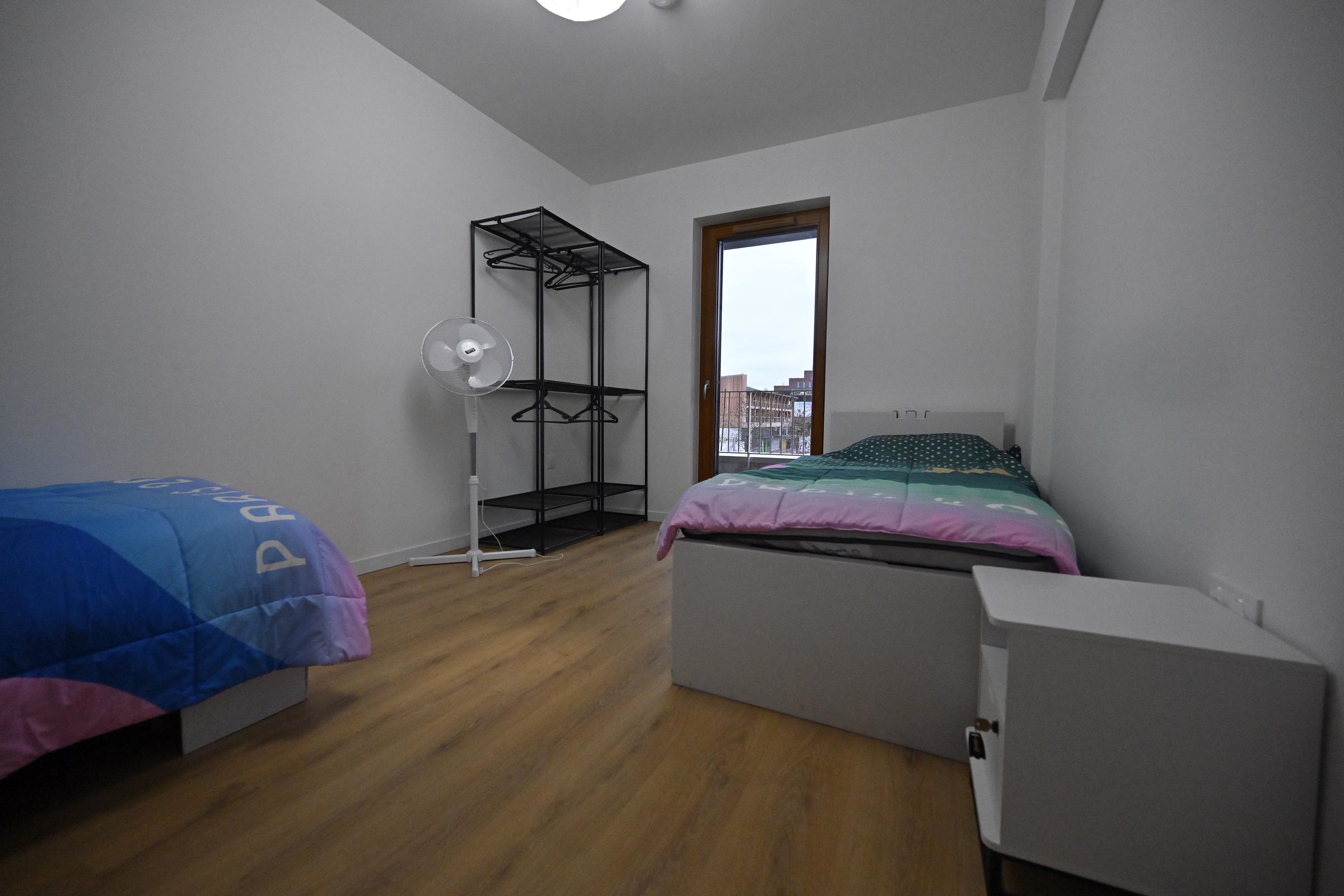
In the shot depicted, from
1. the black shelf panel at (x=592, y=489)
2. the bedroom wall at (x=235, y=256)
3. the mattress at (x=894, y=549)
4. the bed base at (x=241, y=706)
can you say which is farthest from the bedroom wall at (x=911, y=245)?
the bed base at (x=241, y=706)

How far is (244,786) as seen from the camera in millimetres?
1117

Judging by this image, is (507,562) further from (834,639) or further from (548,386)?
(834,639)

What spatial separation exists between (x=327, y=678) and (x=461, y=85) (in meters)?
3.08

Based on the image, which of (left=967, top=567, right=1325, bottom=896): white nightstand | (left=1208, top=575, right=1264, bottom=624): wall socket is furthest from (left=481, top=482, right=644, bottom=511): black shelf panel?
(left=1208, top=575, right=1264, bottom=624): wall socket

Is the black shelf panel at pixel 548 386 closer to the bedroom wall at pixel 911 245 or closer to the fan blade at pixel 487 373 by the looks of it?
the fan blade at pixel 487 373

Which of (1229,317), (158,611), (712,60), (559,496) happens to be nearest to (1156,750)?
(1229,317)

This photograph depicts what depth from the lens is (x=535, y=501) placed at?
3.34 m

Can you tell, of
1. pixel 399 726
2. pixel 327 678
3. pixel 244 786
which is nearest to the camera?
pixel 244 786

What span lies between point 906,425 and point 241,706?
3250 millimetres

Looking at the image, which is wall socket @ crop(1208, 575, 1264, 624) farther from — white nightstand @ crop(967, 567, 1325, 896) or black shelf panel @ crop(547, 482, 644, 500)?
black shelf panel @ crop(547, 482, 644, 500)

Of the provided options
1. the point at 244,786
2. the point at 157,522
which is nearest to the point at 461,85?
the point at 157,522

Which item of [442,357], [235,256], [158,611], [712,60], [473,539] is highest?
[712,60]

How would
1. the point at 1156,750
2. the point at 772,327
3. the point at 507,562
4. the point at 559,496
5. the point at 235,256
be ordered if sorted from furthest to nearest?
the point at 772,327 < the point at 559,496 < the point at 507,562 < the point at 235,256 < the point at 1156,750

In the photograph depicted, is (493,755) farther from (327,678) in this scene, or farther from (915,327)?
(915,327)
